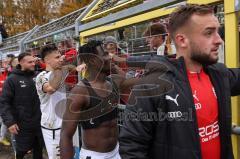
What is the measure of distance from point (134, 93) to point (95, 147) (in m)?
1.24

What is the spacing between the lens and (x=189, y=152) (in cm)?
214

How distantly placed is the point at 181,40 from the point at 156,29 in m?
1.16

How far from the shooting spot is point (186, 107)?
2141mm

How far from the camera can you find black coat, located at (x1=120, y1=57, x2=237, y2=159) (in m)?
2.14

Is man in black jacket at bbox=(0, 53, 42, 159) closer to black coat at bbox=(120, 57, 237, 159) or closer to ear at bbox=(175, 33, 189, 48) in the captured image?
black coat at bbox=(120, 57, 237, 159)

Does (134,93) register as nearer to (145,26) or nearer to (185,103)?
(185,103)

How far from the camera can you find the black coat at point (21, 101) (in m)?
5.66

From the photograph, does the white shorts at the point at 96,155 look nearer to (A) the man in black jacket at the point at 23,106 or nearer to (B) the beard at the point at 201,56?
(B) the beard at the point at 201,56

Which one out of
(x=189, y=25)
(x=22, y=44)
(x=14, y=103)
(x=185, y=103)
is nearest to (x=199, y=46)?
(x=189, y=25)

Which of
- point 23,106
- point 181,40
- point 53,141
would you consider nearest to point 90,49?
point 181,40

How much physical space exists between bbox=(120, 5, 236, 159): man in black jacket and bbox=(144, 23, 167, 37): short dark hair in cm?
101

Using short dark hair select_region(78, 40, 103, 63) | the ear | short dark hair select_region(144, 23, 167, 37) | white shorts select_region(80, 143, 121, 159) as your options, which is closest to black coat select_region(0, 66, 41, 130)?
short dark hair select_region(78, 40, 103, 63)

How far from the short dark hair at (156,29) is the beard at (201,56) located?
1.07m

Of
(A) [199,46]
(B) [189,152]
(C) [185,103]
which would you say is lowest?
(B) [189,152]
